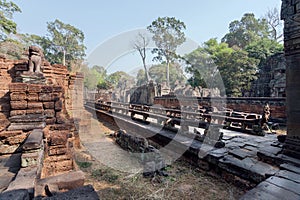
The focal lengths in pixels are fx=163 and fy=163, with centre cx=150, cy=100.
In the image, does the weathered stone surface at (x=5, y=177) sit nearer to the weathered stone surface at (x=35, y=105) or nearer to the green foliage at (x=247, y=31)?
the weathered stone surface at (x=35, y=105)

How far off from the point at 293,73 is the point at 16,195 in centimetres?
419

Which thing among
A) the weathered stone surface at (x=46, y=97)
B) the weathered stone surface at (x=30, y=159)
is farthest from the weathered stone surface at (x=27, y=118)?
the weathered stone surface at (x=30, y=159)

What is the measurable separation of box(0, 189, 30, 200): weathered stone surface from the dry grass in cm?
184

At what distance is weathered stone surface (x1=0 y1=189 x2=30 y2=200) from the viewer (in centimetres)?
113

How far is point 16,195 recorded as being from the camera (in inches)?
46.1

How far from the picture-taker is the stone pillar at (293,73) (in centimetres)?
291

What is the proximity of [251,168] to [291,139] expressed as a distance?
943mm

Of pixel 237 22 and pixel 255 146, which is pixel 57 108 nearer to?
pixel 255 146

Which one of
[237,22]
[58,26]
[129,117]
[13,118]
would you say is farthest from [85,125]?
[237,22]

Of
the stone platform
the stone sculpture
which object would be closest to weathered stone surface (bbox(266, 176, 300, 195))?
the stone platform

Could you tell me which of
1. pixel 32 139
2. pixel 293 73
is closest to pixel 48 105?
pixel 32 139

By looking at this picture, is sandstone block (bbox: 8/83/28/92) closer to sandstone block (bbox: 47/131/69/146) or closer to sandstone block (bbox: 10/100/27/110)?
sandstone block (bbox: 10/100/27/110)

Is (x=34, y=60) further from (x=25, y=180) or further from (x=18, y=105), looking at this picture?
(x=25, y=180)

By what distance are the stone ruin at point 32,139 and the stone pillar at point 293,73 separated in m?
3.53
